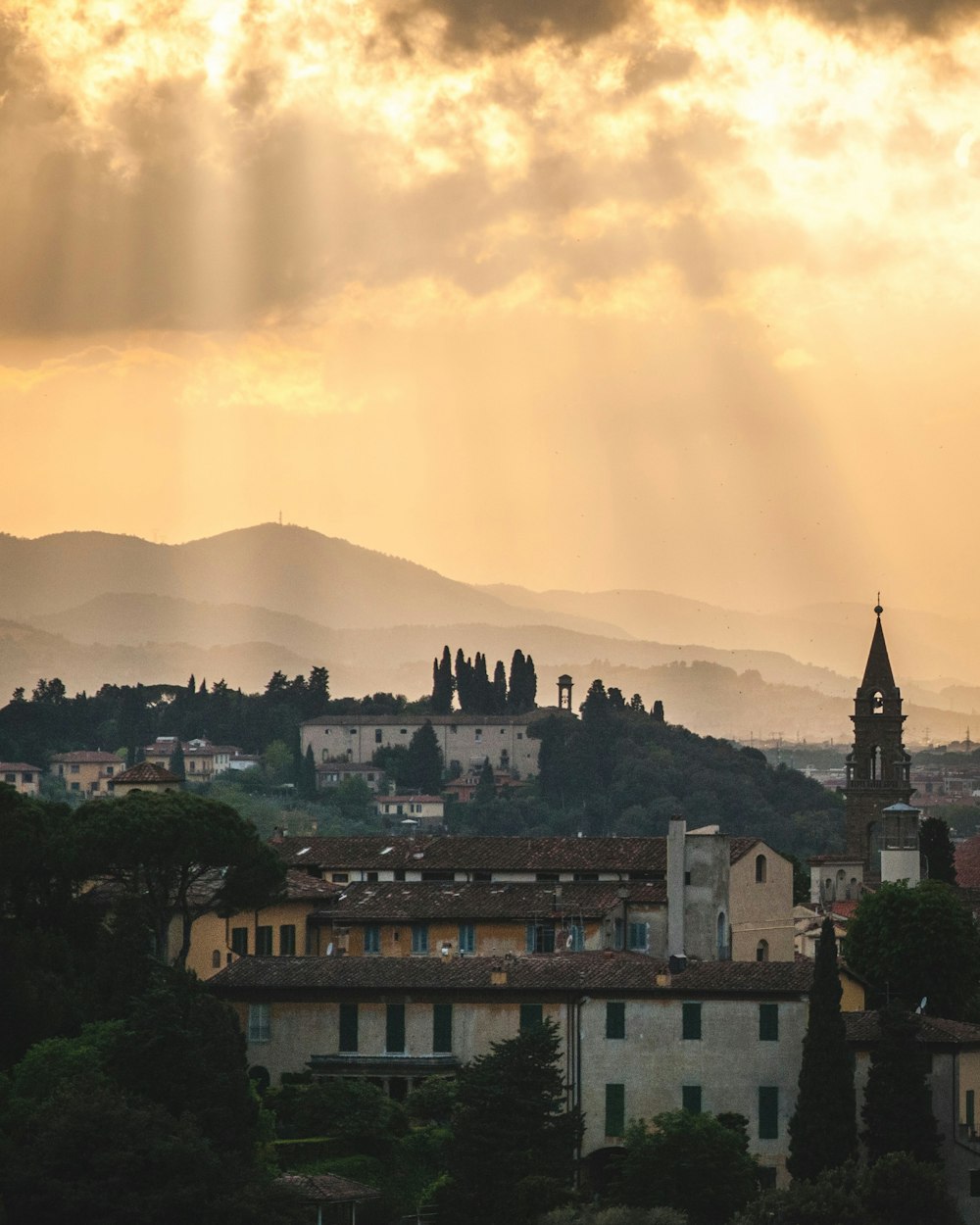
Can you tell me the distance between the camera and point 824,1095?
5181 cm

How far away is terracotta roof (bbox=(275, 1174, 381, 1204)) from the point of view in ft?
156

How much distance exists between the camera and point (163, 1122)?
46281mm

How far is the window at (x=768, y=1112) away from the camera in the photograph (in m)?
53.3

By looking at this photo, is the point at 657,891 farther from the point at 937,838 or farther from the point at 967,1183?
the point at 937,838

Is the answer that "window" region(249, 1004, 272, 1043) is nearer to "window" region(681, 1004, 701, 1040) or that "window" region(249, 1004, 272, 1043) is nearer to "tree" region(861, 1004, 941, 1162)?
"window" region(681, 1004, 701, 1040)

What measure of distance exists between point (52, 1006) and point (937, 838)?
48107 millimetres

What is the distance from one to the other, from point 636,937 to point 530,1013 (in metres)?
9.41

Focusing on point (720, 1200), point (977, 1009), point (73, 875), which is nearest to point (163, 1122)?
point (720, 1200)

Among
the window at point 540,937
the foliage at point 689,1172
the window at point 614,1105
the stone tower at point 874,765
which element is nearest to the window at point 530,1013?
the window at point 614,1105

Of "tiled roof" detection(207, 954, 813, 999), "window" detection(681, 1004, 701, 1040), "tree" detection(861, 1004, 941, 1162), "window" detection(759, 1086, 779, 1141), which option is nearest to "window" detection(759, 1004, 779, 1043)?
"tiled roof" detection(207, 954, 813, 999)

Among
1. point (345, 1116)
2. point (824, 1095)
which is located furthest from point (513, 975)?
point (824, 1095)

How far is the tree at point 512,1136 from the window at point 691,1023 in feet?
9.88

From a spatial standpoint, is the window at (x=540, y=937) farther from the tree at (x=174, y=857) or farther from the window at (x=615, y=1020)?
the window at (x=615, y=1020)

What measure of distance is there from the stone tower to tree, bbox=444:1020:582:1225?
208 ft
